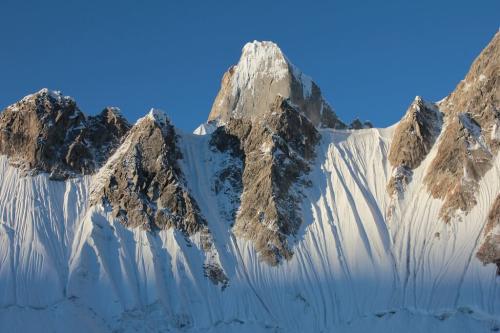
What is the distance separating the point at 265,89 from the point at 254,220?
4554cm

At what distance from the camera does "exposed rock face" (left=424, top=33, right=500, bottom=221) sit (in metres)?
119

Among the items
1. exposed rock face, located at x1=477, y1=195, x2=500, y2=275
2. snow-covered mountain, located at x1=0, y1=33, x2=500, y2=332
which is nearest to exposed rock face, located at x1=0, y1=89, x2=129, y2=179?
snow-covered mountain, located at x1=0, y1=33, x2=500, y2=332

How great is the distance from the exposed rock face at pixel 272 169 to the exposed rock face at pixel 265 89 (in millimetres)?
23135

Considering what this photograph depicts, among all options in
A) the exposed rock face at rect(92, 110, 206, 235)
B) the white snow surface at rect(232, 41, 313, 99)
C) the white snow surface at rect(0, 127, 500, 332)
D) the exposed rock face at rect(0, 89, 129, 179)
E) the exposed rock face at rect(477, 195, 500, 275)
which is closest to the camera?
the white snow surface at rect(0, 127, 500, 332)

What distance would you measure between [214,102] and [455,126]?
61.8 meters

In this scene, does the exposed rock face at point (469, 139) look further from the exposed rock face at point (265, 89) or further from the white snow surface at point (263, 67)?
the white snow surface at point (263, 67)

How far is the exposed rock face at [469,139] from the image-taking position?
119438mm

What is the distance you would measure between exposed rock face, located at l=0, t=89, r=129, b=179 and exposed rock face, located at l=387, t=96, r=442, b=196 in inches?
1572

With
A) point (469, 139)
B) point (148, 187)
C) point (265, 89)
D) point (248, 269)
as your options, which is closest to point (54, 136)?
point (148, 187)

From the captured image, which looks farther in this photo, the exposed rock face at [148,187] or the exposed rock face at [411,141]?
the exposed rock face at [411,141]

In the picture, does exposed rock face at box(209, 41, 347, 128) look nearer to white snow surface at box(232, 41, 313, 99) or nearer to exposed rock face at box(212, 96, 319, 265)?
white snow surface at box(232, 41, 313, 99)

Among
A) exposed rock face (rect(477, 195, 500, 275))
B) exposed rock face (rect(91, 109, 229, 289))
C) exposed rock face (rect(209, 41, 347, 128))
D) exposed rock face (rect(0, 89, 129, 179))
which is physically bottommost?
exposed rock face (rect(477, 195, 500, 275))

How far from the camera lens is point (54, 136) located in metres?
129

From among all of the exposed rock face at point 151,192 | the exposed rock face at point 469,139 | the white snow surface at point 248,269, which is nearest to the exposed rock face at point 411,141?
the white snow surface at point 248,269
